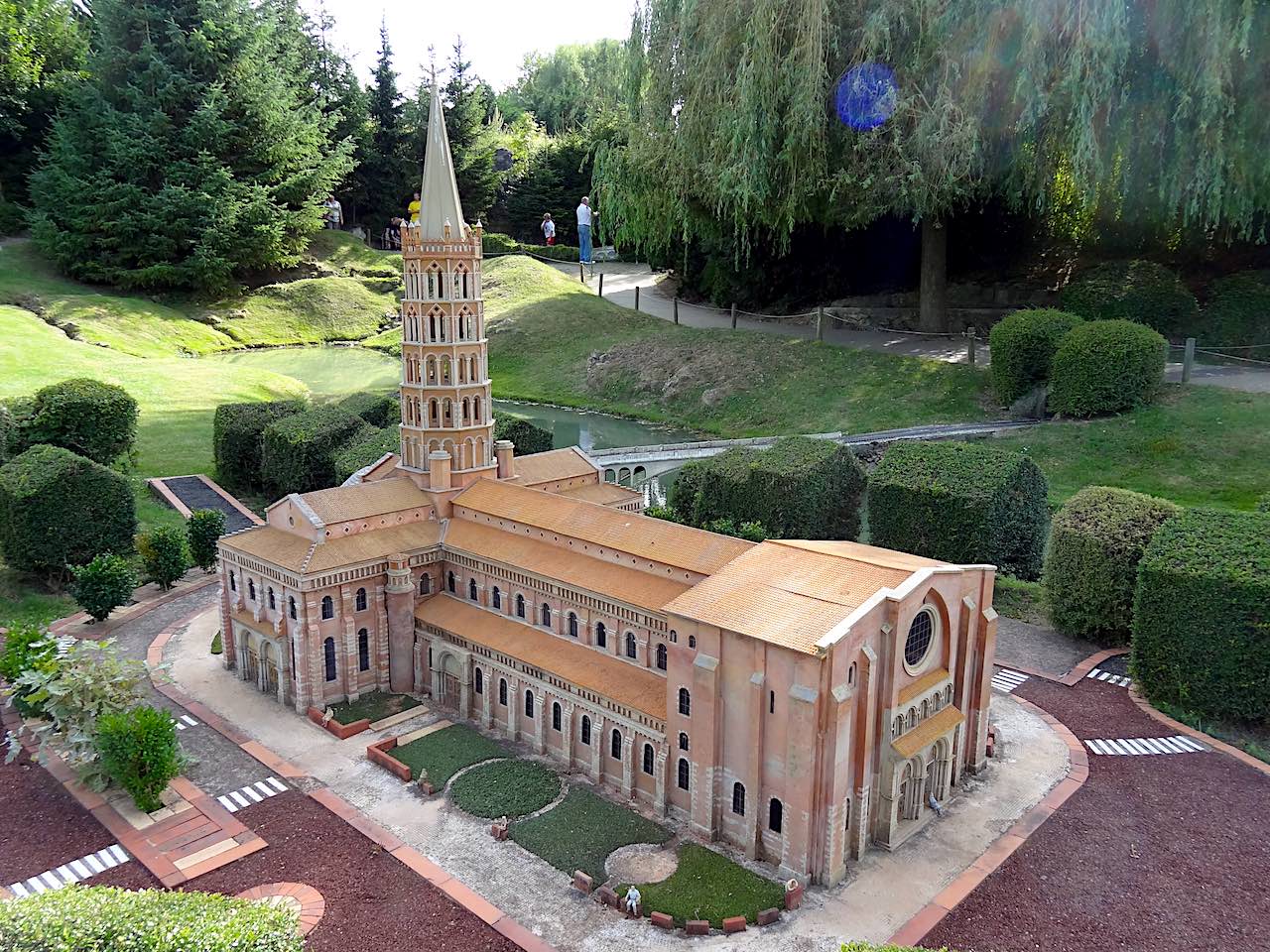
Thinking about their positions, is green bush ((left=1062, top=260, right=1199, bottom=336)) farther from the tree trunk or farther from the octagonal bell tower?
the octagonal bell tower

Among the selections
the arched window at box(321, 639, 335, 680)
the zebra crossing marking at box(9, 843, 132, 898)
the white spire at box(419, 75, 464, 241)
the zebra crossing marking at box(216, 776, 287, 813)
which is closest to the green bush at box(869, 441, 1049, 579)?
the white spire at box(419, 75, 464, 241)

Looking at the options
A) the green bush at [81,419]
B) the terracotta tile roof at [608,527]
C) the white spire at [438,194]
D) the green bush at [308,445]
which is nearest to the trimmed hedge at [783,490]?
the terracotta tile roof at [608,527]

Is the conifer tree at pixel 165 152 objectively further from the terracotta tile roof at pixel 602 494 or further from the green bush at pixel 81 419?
the terracotta tile roof at pixel 602 494

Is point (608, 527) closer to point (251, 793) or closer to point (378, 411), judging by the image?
point (251, 793)

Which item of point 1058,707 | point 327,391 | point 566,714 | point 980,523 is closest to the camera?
point 566,714

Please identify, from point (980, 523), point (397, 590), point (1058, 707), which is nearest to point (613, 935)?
point (397, 590)


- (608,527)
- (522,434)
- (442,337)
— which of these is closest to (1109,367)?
(522,434)

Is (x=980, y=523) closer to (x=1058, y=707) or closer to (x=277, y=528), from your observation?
(x=1058, y=707)
